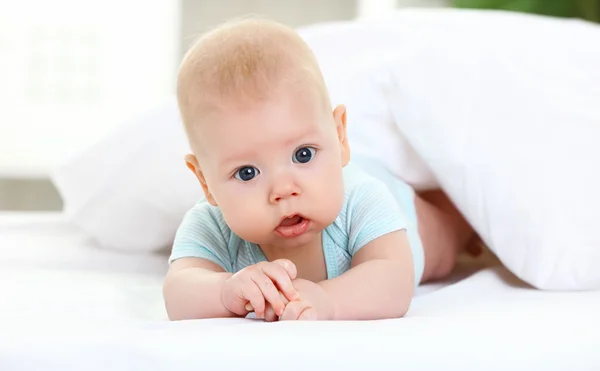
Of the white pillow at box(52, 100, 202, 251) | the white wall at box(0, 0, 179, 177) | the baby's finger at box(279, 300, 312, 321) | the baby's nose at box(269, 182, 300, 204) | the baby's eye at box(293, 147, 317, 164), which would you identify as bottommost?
the white wall at box(0, 0, 179, 177)

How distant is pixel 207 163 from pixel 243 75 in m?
0.11

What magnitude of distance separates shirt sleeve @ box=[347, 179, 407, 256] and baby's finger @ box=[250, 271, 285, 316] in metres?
0.20

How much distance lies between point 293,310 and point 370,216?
23cm

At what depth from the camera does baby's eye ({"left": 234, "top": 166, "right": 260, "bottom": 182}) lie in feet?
2.91

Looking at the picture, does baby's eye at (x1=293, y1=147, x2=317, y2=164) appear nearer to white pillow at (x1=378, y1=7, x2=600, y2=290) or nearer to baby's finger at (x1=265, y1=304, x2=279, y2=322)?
baby's finger at (x1=265, y1=304, x2=279, y2=322)

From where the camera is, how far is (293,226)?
36.1 inches

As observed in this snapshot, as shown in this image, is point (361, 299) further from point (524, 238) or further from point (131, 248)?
point (131, 248)

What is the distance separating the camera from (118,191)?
1.46 meters

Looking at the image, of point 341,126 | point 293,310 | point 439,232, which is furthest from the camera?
point 439,232

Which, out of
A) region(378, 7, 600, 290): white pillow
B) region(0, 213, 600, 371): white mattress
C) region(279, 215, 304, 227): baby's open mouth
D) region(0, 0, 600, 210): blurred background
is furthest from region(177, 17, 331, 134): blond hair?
region(0, 0, 600, 210): blurred background

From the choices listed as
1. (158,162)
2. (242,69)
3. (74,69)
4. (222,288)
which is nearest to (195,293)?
(222,288)

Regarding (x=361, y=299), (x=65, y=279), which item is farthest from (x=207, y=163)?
(x=65, y=279)

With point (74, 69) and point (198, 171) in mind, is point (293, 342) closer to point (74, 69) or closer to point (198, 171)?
point (198, 171)

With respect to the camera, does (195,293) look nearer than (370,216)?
Yes
